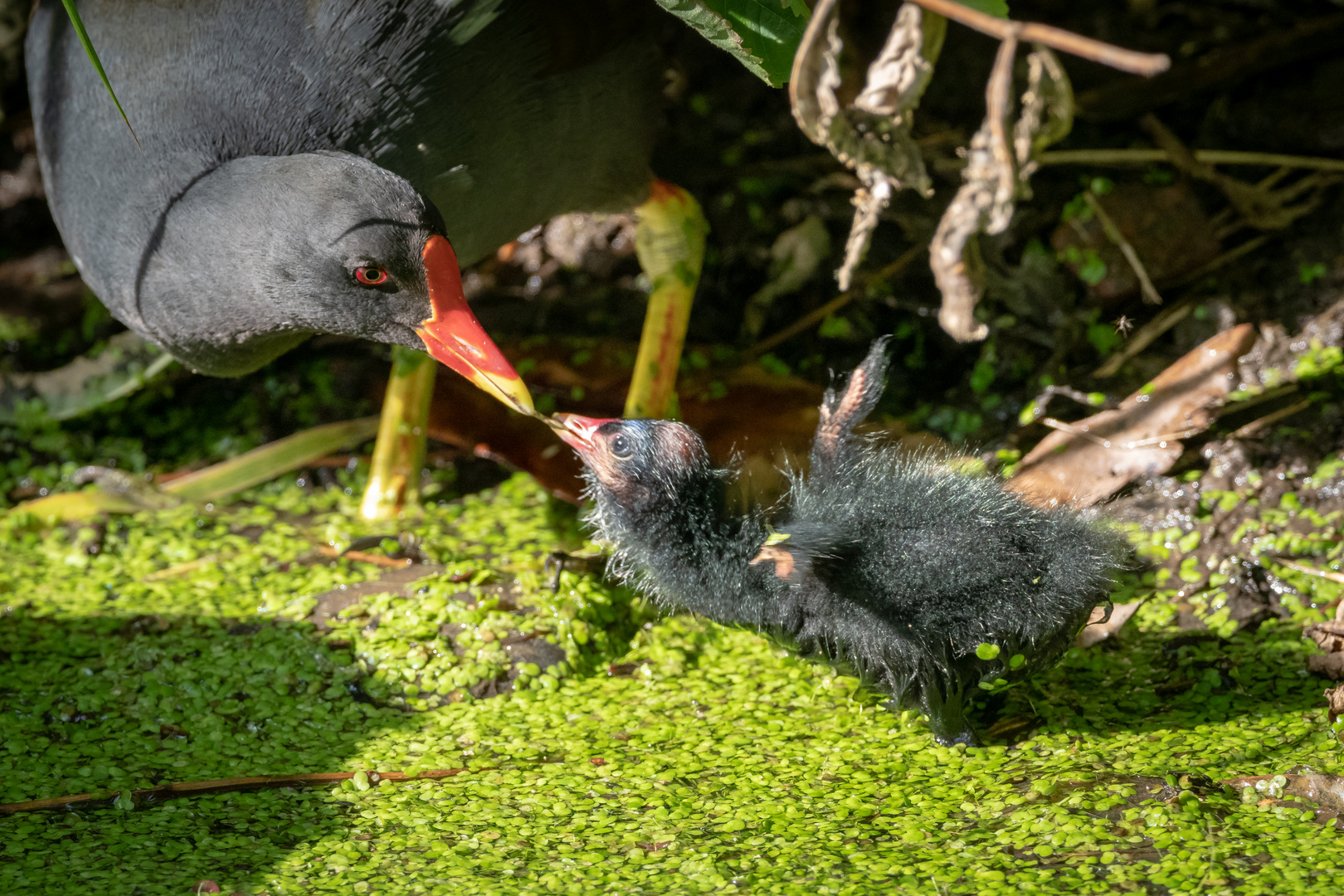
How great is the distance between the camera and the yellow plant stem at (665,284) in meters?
3.41

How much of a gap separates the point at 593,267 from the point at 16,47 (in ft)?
6.51

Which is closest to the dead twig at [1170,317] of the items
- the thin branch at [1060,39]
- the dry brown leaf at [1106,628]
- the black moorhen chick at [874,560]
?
the dry brown leaf at [1106,628]

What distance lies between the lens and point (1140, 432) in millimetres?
2990

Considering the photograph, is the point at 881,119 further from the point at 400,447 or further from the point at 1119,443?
the point at 400,447

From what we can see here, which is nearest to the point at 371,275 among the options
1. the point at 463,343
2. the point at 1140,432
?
the point at 463,343

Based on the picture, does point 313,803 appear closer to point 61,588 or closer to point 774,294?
point 61,588

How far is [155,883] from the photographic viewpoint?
6.19 feet

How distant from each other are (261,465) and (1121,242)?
2.56 meters

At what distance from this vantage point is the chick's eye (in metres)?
2.31

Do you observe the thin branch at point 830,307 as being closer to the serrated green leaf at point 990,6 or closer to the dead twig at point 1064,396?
the dead twig at point 1064,396

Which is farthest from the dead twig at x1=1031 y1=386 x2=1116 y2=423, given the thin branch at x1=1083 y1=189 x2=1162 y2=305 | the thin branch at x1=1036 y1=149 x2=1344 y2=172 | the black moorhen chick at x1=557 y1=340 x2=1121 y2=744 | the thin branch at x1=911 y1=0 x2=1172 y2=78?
the thin branch at x1=911 y1=0 x2=1172 y2=78

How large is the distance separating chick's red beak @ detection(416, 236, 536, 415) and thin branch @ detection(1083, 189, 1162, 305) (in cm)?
186

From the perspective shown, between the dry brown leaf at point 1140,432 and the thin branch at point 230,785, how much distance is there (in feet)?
5.06

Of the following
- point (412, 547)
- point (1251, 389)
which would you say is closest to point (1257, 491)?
point (1251, 389)
